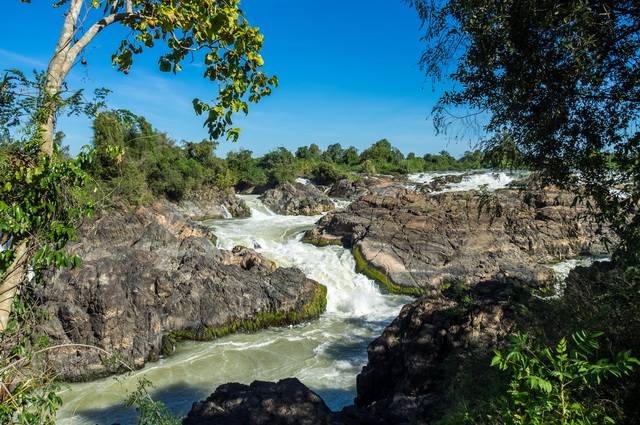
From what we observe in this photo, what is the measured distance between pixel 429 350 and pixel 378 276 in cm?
1022

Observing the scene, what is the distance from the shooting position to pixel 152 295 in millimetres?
12656

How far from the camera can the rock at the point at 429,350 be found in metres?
6.36

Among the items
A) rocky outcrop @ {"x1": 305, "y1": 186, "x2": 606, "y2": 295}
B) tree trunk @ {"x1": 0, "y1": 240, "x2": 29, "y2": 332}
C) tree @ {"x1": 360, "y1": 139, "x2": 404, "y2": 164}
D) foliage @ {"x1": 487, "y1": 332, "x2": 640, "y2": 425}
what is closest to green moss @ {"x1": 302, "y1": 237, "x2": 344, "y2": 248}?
rocky outcrop @ {"x1": 305, "y1": 186, "x2": 606, "y2": 295}

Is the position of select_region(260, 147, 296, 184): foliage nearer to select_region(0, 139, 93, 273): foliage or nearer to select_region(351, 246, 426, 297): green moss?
select_region(351, 246, 426, 297): green moss

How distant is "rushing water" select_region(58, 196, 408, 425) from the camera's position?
9.75 metres

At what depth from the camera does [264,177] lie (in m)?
40.9

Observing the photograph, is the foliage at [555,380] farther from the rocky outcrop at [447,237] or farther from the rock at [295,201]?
the rock at [295,201]

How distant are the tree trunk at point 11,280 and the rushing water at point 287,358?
148 inches

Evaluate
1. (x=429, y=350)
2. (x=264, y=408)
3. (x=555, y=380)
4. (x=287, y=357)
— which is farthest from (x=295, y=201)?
(x=555, y=380)

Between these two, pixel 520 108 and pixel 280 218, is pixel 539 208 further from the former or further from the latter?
pixel 520 108

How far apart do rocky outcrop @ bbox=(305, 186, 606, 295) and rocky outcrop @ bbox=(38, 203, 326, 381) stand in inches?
155

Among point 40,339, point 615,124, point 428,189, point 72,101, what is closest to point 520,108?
point 615,124

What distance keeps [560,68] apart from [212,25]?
318cm

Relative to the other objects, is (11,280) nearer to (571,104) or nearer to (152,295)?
(571,104)
